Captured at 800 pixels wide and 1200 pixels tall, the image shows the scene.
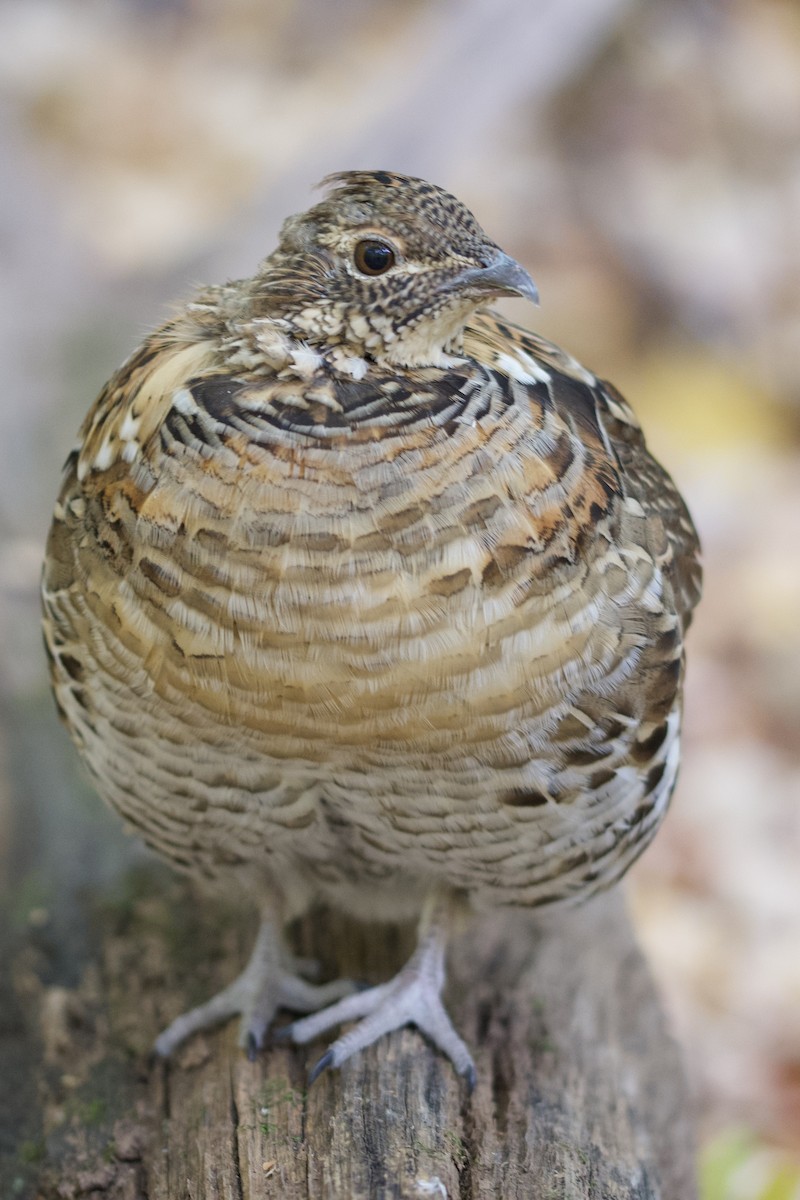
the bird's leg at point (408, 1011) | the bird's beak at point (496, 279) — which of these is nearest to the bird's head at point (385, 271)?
the bird's beak at point (496, 279)

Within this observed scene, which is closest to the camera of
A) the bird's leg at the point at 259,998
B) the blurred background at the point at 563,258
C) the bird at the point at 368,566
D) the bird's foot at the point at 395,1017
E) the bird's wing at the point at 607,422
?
the bird at the point at 368,566

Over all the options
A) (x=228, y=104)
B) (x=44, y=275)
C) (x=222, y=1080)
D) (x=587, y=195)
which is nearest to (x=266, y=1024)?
(x=222, y=1080)

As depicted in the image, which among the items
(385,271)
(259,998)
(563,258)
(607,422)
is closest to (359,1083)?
(259,998)

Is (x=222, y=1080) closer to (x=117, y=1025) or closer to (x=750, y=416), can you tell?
(x=117, y=1025)

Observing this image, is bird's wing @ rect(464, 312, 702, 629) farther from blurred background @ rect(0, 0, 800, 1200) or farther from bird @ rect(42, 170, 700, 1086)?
blurred background @ rect(0, 0, 800, 1200)

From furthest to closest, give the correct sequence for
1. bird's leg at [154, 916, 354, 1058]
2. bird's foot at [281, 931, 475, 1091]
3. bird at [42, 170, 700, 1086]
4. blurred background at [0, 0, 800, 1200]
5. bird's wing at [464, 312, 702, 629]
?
1. blurred background at [0, 0, 800, 1200]
2. bird's leg at [154, 916, 354, 1058]
3. bird's foot at [281, 931, 475, 1091]
4. bird's wing at [464, 312, 702, 629]
5. bird at [42, 170, 700, 1086]

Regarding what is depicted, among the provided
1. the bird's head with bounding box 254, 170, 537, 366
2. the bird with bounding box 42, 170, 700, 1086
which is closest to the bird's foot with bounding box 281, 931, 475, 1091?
the bird with bounding box 42, 170, 700, 1086

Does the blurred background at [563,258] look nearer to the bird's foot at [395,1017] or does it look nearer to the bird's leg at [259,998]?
the bird's leg at [259,998]
